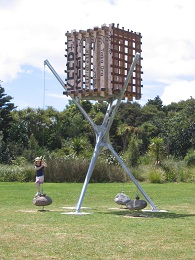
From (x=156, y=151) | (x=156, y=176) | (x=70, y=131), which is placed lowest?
(x=156, y=176)

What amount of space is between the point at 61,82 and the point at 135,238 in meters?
6.89

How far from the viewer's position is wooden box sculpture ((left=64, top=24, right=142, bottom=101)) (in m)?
14.1

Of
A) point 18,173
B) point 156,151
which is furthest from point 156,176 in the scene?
point 156,151

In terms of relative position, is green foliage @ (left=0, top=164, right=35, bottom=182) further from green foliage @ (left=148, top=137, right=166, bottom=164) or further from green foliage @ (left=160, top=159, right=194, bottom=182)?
green foliage @ (left=148, top=137, right=166, bottom=164)

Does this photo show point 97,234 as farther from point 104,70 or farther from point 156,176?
point 156,176

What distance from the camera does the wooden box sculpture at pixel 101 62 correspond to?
14117 mm

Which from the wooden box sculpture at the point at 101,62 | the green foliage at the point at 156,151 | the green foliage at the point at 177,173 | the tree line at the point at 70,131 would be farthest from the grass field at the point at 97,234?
the tree line at the point at 70,131

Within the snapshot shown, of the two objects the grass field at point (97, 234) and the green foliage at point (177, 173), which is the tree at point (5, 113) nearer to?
the green foliage at point (177, 173)

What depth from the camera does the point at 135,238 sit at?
30.2 feet

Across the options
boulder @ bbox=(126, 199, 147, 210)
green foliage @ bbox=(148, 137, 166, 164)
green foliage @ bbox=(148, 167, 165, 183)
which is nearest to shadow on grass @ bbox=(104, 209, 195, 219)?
boulder @ bbox=(126, 199, 147, 210)

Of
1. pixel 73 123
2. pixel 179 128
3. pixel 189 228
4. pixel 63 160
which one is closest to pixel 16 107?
pixel 73 123

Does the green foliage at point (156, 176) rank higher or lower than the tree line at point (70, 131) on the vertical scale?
lower

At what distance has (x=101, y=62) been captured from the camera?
562 inches

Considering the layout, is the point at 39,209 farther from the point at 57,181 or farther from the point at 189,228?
the point at 57,181
